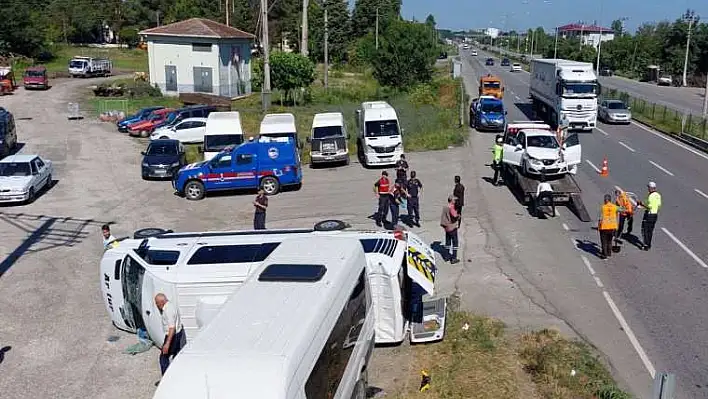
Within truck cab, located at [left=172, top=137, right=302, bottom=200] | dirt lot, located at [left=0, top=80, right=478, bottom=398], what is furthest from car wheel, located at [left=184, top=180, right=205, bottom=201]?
dirt lot, located at [left=0, top=80, right=478, bottom=398]

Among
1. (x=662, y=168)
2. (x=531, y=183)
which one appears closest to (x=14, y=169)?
(x=531, y=183)

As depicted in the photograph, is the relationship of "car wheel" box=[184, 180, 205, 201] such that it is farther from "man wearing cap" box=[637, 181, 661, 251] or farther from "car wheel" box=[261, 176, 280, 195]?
"man wearing cap" box=[637, 181, 661, 251]

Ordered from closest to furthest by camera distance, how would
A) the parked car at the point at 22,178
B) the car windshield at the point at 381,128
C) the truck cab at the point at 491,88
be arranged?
the parked car at the point at 22,178, the car windshield at the point at 381,128, the truck cab at the point at 491,88

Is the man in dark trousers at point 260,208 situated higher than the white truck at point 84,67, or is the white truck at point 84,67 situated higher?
the white truck at point 84,67

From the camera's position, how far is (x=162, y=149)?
28.1 meters

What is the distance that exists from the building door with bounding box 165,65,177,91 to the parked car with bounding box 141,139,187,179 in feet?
86.6

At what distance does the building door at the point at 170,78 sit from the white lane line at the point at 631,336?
146ft

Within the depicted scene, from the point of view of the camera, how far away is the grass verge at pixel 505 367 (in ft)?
33.0

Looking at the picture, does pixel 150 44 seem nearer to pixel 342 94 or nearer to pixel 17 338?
pixel 342 94

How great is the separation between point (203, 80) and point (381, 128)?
2692 centimetres

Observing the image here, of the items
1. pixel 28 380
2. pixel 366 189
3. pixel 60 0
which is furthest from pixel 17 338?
pixel 60 0

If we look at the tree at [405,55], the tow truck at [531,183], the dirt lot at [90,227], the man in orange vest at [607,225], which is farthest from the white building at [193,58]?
the man in orange vest at [607,225]

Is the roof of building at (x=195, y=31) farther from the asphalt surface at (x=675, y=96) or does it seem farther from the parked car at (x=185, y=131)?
the asphalt surface at (x=675, y=96)

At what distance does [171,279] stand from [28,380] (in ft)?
8.52
